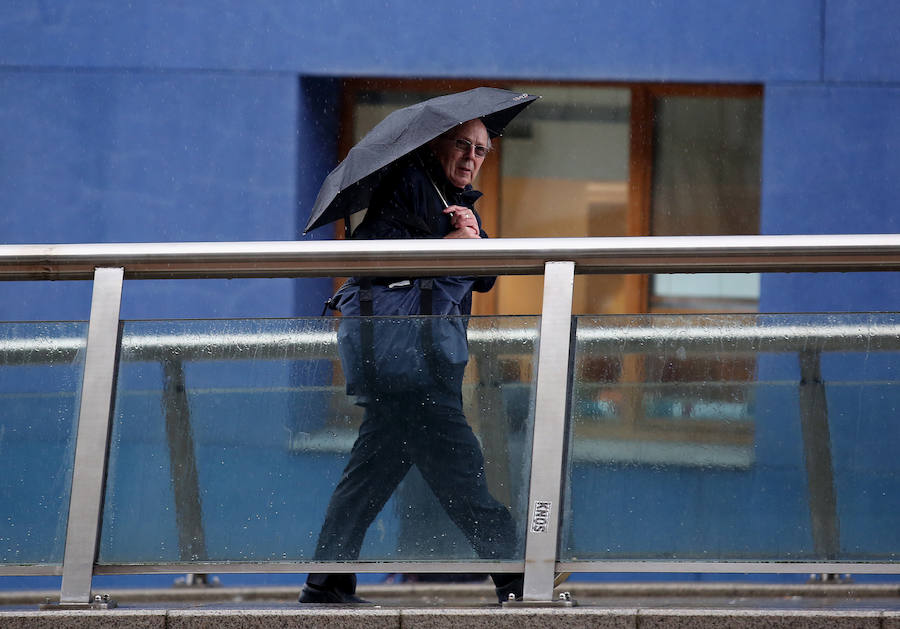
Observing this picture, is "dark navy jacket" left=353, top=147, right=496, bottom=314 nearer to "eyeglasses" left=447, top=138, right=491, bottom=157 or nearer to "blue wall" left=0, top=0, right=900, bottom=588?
"eyeglasses" left=447, top=138, right=491, bottom=157

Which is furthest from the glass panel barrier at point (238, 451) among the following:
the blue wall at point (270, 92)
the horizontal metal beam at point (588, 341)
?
the blue wall at point (270, 92)

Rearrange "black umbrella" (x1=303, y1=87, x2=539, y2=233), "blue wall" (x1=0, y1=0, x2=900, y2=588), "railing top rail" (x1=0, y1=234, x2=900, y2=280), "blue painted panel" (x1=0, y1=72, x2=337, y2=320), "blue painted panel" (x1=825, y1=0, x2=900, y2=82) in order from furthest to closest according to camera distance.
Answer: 1. "blue painted panel" (x1=0, y1=72, x2=337, y2=320)
2. "blue wall" (x1=0, y1=0, x2=900, y2=588)
3. "blue painted panel" (x1=825, y1=0, x2=900, y2=82)
4. "black umbrella" (x1=303, y1=87, x2=539, y2=233)
5. "railing top rail" (x1=0, y1=234, x2=900, y2=280)

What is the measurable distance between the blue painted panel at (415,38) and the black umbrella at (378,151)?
4.63m

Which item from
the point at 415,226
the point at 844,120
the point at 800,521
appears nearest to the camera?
the point at 800,521

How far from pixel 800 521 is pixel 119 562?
2.02 metres

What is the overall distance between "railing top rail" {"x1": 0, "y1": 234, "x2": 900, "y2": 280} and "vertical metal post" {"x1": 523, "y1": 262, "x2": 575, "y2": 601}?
12cm

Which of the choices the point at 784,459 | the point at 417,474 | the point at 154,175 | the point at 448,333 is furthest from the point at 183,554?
the point at 154,175

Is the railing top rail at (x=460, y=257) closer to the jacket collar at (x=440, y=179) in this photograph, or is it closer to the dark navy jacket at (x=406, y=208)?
the dark navy jacket at (x=406, y=208)

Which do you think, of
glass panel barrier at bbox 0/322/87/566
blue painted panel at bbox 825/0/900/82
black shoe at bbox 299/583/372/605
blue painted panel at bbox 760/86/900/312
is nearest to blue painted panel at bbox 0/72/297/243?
blue painted panel at bbox 760/86/900/312

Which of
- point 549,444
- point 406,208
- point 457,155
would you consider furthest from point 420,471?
point 457,155

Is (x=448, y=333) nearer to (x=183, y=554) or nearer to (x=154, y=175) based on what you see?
(x=183, y=554)

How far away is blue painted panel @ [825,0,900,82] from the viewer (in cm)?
867

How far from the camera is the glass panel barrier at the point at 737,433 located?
11.7ft

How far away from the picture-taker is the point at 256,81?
355 inches
